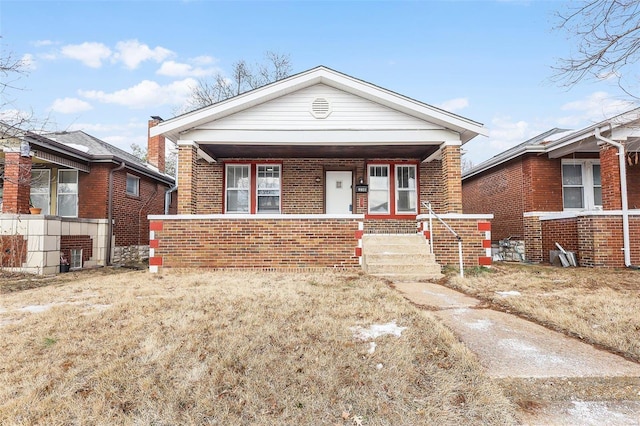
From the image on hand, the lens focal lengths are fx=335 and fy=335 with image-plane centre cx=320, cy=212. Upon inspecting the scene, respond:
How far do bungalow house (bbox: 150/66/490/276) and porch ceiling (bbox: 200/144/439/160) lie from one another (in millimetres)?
30

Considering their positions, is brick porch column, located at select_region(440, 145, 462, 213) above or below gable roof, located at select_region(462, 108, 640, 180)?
below

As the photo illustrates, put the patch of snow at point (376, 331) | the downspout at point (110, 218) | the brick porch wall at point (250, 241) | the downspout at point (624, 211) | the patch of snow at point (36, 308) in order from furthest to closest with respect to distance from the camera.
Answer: the downspout at point (110, 218), the downspout at point (624, 211), the brick porch wall at point (250, 241), the patch of snow at point (36, 308), the patch of snow at point (376, 331)

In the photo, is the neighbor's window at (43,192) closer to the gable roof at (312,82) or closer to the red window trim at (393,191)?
the gable roof at (312,82)

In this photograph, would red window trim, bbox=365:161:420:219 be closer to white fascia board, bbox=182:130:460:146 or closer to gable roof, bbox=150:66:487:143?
white fascia board, bbox=182:130:460:146

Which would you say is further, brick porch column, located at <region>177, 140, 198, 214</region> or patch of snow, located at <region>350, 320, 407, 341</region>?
brick porch column, located at <region>177, 140, 198, 214</region>

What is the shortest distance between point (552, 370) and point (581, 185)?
1081cm

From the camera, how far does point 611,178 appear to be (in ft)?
28.2

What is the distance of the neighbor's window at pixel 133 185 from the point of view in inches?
505

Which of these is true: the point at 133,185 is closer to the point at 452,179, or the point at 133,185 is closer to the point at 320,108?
the point at 320,108

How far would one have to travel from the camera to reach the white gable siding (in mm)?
8461

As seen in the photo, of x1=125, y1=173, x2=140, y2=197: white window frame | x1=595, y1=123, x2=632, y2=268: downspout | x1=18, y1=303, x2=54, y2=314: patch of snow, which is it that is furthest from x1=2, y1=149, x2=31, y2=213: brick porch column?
x1=595, y1=123, x2=632, y2=268: downspout

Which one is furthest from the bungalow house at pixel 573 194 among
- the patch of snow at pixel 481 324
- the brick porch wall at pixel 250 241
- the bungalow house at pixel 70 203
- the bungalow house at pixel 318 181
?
the bungalow house at pixel 70 203

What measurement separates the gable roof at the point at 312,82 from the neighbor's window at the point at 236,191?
235 centimetres

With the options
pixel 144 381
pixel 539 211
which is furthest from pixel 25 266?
pixel 539 211
